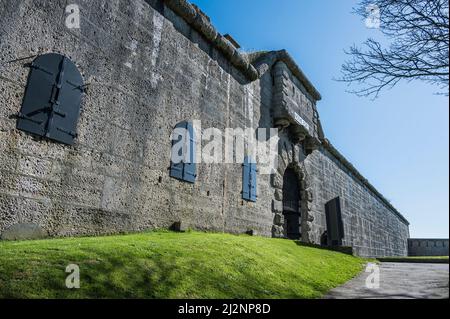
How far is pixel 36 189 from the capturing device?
4.08 meters

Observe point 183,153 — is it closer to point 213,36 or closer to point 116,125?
point 116,125

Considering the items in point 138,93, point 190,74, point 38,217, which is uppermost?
point 190,74

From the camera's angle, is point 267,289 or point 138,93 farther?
point 138,93

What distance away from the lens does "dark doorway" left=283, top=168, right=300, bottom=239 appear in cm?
1098

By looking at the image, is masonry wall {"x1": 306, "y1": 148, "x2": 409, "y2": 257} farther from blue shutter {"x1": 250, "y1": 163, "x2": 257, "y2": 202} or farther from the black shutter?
blue shutter {"x1": 250, "y1": 163, "x2": 257, "y2": 202}

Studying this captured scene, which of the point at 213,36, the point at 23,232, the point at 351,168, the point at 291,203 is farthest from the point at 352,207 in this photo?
the point at 23,232

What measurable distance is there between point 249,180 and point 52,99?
526 cm

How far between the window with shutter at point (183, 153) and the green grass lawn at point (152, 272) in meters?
1.89

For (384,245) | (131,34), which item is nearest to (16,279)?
(131,34)

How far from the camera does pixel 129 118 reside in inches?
216

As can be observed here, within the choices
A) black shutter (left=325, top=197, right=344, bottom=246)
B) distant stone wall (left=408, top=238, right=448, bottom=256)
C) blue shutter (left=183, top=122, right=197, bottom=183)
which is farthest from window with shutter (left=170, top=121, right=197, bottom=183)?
distant stone wall (left=408, top=238, right=448, bottom=256)

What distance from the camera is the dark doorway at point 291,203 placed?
36.0 feet
